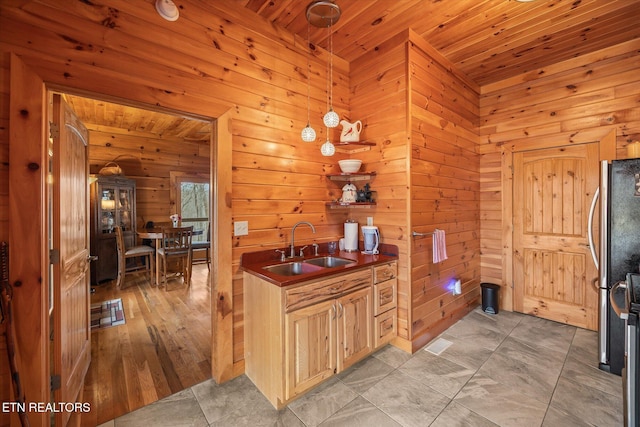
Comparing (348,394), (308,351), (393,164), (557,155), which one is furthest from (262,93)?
(557,155)

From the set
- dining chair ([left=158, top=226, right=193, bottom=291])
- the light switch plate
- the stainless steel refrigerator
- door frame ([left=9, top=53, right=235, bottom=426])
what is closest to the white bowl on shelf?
the light switch plate

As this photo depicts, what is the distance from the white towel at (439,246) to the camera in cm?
272

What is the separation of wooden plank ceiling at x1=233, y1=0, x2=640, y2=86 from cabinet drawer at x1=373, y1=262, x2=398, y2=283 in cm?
224

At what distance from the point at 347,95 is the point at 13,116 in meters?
2.70

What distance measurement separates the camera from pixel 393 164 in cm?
267

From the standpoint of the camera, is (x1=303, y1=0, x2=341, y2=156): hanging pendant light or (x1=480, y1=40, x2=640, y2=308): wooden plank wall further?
(x1=480, y1=40, x2=640, y2=308): wooden plank wall

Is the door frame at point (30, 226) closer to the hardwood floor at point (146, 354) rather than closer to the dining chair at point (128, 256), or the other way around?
the hardwood floor at point (146, 354)

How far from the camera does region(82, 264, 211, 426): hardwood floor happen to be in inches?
76.7

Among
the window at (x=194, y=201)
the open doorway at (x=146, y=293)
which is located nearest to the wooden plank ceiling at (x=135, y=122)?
the open doorway at (x=146, y=293)

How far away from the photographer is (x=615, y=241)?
2.12 meters

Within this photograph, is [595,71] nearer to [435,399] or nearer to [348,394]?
[435,399]

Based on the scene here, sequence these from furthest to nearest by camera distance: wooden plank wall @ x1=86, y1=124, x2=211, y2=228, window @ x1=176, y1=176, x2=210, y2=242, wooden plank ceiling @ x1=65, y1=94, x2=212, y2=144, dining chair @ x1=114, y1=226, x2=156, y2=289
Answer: window @ x1=176, y1=176, x2=210, y2=242
wooden plank wall @ x1=86, y1=124, x2=211, y2=228
dining chair @ x1=114, y1=226, x2=156, y2=289
wooden plank ceiling @ x1=65, y1=94, x2=212, y2=144

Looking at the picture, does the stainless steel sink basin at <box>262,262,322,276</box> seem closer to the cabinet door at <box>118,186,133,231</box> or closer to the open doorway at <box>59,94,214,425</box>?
the open doorway at <box>59,94,214,425</box>

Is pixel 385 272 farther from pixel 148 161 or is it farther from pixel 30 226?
pixel 148 161
